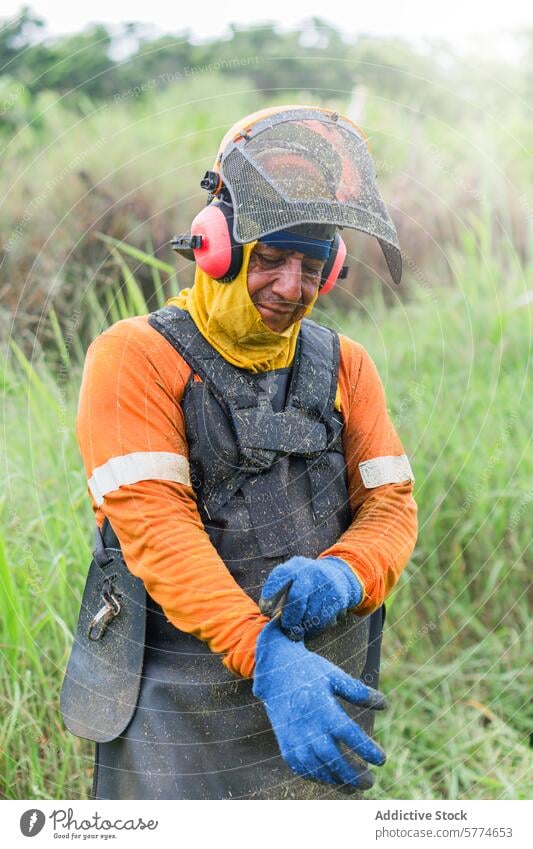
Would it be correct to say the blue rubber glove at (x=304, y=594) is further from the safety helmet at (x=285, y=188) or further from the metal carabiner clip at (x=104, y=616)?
the safety helmet at (x=285, y=188)

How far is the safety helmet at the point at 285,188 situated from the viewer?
1.81 m

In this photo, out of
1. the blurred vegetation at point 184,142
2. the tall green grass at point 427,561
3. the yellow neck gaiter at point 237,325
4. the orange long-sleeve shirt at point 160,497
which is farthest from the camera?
the blurred vegetation at point 184,142

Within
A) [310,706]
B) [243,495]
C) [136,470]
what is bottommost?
[310,706]

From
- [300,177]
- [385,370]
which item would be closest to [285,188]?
[300,177]

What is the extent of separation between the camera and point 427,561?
3273 mm

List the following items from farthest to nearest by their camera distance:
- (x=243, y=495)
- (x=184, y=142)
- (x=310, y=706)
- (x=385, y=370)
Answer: (x=184, y=142) < (x=385, y=370) < (x=243, y=495) < (x=310, y=706)

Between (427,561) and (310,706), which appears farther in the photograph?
(427,561)

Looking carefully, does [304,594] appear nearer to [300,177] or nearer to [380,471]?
[380,471]

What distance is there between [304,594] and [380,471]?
423 mm

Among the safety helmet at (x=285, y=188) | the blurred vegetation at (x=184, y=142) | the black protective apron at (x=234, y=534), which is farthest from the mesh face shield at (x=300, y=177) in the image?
the blurred vegetation at (x=184, y=142)

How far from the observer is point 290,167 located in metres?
1.86

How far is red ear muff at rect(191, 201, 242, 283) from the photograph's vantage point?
1821mm

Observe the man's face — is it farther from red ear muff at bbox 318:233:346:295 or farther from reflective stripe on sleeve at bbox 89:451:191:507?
Answer: reflective stripe on sleeve at bbox 89:451:191:507

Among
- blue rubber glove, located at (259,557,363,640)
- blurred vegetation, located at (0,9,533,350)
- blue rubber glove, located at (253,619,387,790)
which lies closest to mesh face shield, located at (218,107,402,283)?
blue rubber glove, located at (259,557,363,640)
